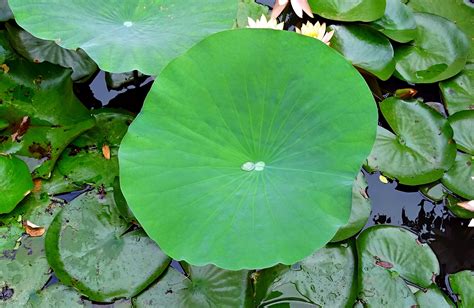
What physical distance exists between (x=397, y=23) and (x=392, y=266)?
1.09 metres

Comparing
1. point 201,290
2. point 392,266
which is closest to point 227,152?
point 201,290

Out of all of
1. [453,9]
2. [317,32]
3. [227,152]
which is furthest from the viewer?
[453,9]

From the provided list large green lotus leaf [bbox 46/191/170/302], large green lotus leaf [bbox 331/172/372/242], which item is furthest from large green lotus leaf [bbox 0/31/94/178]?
large green lotus leaf [bbox 331/172/372/242]

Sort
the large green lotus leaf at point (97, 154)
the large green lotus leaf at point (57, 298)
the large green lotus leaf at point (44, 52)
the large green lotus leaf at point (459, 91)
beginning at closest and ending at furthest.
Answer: the large green lotus leaf at point (57, 298) → the large green lotus leaf at point (97, 154) → the large green lotus leaf at point (44, 52) → the large green lotus leaf at point (459, 91)

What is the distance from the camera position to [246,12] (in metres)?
2.11

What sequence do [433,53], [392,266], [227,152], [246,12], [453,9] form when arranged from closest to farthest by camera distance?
[227,152], [392,266], [246,12], [433,53], [453,9]

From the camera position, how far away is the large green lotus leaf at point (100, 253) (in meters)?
1.70

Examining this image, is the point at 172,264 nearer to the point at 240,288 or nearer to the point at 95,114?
the point at 240,288

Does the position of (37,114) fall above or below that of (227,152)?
below

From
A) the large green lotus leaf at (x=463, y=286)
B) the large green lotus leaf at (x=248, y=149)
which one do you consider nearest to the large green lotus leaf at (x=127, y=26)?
the large green lotus leaf at (x=248, y=149)

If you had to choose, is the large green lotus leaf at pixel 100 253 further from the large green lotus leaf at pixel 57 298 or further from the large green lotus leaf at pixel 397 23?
the large green lotus leaf at pixel 397 23

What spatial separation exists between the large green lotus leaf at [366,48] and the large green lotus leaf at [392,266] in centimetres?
70

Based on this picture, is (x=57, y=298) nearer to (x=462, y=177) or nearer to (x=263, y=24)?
(x=263, y=24)

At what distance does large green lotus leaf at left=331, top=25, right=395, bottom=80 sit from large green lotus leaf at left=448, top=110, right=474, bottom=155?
0.34m
